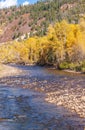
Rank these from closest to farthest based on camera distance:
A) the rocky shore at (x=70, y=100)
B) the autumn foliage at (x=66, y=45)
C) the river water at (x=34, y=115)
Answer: the river water at (x=34, y=115), the rocky shore at (x=70, y=100), the autumn foliage at (x=66, y=45)

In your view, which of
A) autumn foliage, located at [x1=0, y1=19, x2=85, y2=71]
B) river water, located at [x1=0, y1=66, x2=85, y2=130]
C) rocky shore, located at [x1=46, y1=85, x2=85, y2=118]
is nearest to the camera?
river water, located at [x1=0, y1=66, x2=85, y2=130]

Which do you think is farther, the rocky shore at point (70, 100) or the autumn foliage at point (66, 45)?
the autumn foliage at point (66, 45)

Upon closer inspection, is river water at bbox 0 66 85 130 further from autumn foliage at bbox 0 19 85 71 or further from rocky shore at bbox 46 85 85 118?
autumn foliage at bbox 0 19 85 71

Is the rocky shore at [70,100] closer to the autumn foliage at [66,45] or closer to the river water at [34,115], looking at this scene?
the river water at [34,115]

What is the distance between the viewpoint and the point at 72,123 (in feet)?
85.8

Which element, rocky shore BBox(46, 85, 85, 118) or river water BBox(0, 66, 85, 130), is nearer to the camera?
river water BBox(0, 66, 85, 130)

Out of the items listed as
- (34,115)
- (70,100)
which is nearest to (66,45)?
(70,100)

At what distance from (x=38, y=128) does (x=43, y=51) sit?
4183 inches

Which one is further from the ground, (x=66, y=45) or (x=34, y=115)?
(x=34, y=115)

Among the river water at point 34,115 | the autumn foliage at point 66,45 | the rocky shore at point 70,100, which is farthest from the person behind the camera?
the autumn foliage at point 66,45

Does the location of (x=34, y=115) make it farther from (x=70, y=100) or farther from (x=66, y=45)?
(x=66, y=45)

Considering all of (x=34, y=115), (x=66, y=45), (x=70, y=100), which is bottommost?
(x=70, y=100)

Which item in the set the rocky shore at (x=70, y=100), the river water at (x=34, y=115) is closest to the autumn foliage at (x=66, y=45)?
the rocky shore at (x=70, y=100)

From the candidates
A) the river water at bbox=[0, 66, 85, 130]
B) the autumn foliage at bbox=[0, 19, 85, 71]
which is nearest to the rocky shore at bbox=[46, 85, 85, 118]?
the river water at bbox=[0, 66, 85, 130]
